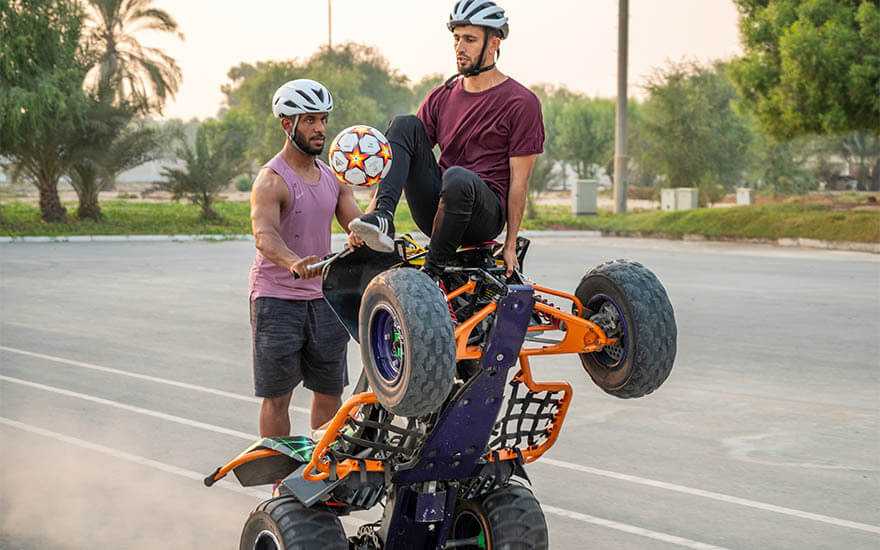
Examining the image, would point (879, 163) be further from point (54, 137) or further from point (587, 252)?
point (54, 137)

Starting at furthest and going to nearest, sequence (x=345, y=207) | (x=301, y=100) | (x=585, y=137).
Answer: (x=585, y=137) → (x=345, y=207) → (x=301, y=100)

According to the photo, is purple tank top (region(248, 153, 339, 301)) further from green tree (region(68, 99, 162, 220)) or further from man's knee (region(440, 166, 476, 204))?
green tree (region(68, 99, 162, 220))

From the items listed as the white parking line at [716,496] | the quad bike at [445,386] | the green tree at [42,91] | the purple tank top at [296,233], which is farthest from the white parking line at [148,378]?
the green tree at [42,91]

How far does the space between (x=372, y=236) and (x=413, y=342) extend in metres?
0.52

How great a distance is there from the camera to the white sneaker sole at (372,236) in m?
3.43

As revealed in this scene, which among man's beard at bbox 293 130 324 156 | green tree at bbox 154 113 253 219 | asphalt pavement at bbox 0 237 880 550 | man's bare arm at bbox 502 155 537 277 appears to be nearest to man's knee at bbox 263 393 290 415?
asphalt pavement at bbox 0 237 880 550

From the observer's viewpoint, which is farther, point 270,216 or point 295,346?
point 295,346

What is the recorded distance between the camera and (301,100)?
4848 millimetres

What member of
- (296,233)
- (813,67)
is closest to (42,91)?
(813,67)

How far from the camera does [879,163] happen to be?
6288cm

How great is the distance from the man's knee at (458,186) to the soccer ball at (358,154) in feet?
0.86

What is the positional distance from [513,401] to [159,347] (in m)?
7.97

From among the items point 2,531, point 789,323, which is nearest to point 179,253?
point 789,323

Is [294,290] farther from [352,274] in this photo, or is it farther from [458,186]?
[458,186]
